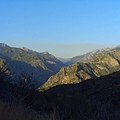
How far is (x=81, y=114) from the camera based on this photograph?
11664mm

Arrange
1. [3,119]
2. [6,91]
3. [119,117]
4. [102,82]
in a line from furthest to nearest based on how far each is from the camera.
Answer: [102,82]
[6,91]
[119,117]
[3,119]

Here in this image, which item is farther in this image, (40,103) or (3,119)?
(40,103)

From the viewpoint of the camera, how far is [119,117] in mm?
9133

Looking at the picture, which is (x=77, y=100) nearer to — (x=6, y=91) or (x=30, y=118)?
(x=6, y=91)

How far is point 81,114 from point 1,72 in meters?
15.0

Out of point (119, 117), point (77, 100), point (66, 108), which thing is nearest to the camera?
point (119, 117)

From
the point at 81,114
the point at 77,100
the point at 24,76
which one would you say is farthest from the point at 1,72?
the point at 81,114

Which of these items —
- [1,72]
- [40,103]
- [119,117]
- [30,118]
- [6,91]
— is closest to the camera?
[30,118]

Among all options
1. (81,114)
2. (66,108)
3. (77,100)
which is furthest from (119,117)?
Answer: (77,100)

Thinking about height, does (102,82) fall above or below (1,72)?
below

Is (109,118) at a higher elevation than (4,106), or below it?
below

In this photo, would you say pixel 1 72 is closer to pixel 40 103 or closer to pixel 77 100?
pixel 40 103

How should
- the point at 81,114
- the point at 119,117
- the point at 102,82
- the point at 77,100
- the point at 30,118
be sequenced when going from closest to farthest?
the point at 30,118, the point at 119,117, the point at 81,114, the point at 77,100, the point at 102,82

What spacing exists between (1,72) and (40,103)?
5.96 meters
